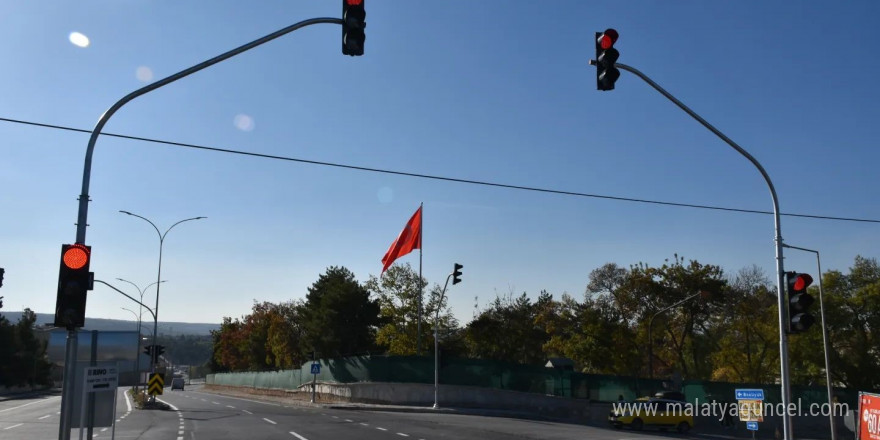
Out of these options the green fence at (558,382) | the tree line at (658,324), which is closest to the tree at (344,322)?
the tree line at (658,324)

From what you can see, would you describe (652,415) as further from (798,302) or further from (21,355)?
(21,355)

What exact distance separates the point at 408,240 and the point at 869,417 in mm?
32325

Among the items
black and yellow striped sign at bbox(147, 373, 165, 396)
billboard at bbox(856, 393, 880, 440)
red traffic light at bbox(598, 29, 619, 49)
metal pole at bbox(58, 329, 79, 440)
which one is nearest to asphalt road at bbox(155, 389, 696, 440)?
black and yellow striped sign at bbox(147, 373, 165, 396)

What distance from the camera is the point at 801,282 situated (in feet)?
51.0

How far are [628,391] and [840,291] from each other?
2258 cm

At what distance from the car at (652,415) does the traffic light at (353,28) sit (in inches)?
1195

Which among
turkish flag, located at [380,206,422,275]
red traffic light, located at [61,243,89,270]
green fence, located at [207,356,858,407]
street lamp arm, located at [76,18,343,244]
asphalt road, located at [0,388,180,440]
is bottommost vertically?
asphalt road, located at [0,388,180,440]

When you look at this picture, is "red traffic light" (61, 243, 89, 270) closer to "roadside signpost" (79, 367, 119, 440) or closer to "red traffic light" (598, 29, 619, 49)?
"roadside signpost" (79, 367, 119, 440)

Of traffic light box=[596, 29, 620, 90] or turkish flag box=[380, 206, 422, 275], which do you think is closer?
traffic light box=[596, 29, 620, 90]

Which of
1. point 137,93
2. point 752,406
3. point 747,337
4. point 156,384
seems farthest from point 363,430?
point 747,337

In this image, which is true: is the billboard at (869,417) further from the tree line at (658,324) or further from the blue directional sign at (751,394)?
the tree line at (658,324)

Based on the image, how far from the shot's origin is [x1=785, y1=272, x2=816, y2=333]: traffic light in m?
15.2

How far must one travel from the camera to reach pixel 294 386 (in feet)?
223

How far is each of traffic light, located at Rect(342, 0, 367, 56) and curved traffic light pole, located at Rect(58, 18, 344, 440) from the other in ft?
1.33
